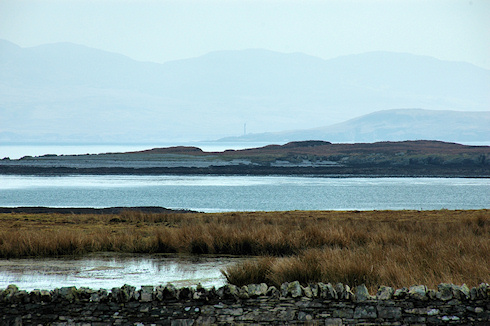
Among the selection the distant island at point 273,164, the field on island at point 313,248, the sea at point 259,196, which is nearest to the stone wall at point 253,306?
the field on island at point 313,248

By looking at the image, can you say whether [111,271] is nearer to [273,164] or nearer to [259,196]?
[259,196]

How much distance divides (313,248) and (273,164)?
9632 cm

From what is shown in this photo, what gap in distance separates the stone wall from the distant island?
9305 centimetres

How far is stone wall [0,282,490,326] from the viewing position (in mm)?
9172

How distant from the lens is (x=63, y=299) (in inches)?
388

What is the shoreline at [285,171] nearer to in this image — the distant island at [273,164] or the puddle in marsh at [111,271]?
the distant island at [273,164]

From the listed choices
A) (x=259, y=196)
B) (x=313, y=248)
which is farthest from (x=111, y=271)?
(x=259, y=196)

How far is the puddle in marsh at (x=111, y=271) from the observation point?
1338cm

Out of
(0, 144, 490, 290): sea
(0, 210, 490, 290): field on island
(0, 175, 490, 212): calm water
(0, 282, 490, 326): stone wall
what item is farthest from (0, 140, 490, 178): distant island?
(0, 282, 490, 326): stone wall

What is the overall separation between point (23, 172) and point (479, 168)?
255 feet

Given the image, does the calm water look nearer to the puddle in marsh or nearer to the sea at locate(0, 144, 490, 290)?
the sea at locate(0, 144, 490, 290)

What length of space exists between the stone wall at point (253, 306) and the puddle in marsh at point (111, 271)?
9.63ft

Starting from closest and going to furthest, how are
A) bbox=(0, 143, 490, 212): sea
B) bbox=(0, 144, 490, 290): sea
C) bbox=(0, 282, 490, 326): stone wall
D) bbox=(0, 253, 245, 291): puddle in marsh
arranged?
bbox=(0, 282, 490, 326): stone wall < bbox=(0, 253, 245, 291): puddle in marsh < bbox=(0, 144, 490, 290): sea < bbox=(0, 143, 490, 212): sea

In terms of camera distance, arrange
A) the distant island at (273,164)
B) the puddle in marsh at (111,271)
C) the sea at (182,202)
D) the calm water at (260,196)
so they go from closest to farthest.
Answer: the puddle in marsh at (111,271) < the sea at (182,202) < the calm water at (260,196) < the distant island at (273,164)
